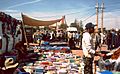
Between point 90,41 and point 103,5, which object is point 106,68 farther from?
point 103,5

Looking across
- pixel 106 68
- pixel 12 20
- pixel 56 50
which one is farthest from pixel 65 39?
pixel 106 68

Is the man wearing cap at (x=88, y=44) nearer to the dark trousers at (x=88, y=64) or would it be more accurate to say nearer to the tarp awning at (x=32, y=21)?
the dark trousers at (x=88, y=64)

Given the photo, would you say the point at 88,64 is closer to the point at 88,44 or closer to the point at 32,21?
the point at 88,44

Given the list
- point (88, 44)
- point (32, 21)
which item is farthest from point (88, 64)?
point (32, 21)

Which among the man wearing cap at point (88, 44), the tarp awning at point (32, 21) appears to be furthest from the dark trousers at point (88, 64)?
the tarp awning at point (32, 21)

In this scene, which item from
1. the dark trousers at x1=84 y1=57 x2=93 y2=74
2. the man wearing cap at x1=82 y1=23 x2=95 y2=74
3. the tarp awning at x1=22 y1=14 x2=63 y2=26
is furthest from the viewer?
the tarp awning at x1=22 y1=14 x2=63 y2=26

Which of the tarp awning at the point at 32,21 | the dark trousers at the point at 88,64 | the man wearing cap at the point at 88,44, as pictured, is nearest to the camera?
the man wearing cap at the point at 88,44

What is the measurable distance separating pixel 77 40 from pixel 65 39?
78.2 inches

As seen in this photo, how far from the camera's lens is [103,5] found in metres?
30.2

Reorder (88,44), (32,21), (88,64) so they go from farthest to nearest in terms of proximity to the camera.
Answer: (32,21) < (88,64) < (88,44)

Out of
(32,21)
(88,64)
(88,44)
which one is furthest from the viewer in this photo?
(32,21)

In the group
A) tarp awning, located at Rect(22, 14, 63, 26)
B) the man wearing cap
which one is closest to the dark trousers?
the man wearing cap

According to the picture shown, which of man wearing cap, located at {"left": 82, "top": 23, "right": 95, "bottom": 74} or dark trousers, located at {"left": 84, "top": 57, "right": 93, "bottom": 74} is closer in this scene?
man wearing cap, located at {"left": 82, "top": 23, "right": 95, "bottom": 74}

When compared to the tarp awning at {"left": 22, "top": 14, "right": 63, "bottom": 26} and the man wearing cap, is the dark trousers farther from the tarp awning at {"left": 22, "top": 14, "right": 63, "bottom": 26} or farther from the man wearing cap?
the tarp awning at {"left": 22, "top": 14, "right": 63, "bottom": 26}
